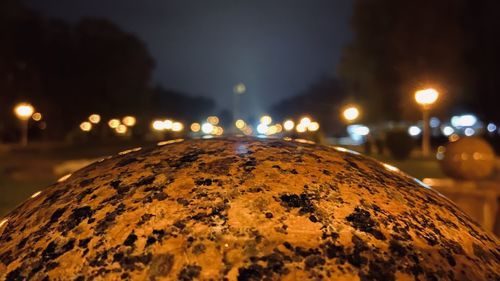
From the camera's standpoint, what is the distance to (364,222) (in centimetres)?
161

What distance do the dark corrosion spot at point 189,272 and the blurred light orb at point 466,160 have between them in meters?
13.5

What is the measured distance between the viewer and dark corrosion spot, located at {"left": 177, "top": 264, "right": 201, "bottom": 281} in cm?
138

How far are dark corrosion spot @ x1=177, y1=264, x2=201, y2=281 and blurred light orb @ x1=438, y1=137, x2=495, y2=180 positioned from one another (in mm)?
13538

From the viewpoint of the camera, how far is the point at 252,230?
1513mm

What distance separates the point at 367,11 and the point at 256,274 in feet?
130

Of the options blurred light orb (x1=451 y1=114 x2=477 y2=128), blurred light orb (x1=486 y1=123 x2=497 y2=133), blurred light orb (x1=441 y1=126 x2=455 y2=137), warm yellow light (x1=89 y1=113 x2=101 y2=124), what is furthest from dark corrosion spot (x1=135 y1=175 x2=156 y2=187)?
blurred light orb (x1=441 y1=126 x2=455 y2=137)

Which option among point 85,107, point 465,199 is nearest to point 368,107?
point 85,107

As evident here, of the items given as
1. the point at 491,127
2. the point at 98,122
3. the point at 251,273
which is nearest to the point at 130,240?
the point at 251,273

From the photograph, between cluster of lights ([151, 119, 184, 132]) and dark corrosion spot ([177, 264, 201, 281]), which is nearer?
dark corrosion spot ([177, 264, 201, 281])

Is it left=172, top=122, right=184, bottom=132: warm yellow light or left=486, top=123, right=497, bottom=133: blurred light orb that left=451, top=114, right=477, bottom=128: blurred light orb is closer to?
left=486, top=123, right=497, bottom=133: blurred light orb

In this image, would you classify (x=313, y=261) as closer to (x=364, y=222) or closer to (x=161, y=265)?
(x=364, y=222)

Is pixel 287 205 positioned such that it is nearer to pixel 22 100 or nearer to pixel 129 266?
pixel 129 266

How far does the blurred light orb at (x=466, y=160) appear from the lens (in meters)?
13.6

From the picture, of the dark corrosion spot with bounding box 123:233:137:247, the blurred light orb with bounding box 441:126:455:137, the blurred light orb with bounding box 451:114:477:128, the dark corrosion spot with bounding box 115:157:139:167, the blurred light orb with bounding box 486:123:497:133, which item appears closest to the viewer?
the dark corrosion spot with bounding box 123:233:137:247
